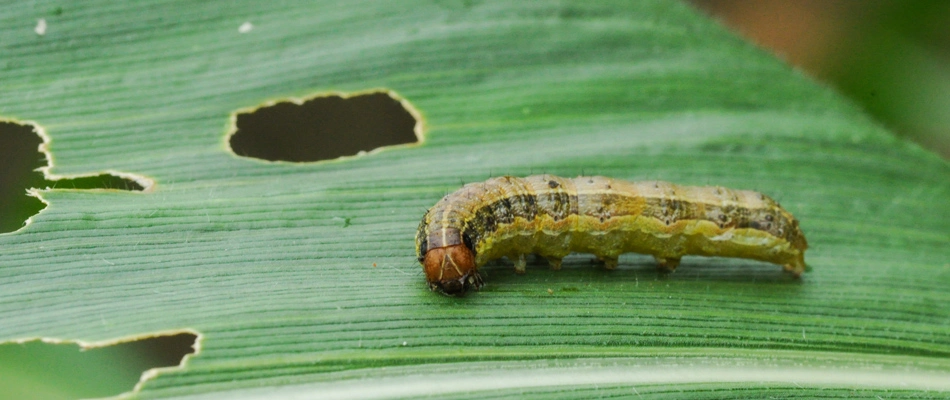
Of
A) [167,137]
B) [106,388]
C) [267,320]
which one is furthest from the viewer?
[167,137]

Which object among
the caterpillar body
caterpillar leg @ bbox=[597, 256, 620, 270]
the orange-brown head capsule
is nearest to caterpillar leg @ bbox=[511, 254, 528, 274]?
the caterpillar body

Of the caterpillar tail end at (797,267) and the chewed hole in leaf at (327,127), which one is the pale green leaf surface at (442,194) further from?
the chewed hole in leaf at (327,127)

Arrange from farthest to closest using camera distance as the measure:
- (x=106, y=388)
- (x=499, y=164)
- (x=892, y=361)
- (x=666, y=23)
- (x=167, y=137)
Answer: (x=666, y=23) → (x=499, y=164) → (x=167, y=137) → (x=892, y=361) → (x=106, y=388)

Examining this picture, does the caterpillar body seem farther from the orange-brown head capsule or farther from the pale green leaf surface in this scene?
the pale green leaf surface

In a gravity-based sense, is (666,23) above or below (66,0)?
above

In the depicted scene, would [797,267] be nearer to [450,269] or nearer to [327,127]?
[450,269]

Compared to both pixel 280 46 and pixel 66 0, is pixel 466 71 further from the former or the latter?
pixel 66 0

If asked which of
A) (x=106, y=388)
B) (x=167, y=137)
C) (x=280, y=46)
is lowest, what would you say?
(x=106, y=388)

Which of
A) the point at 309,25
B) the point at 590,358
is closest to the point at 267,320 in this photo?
the point at 590,358
